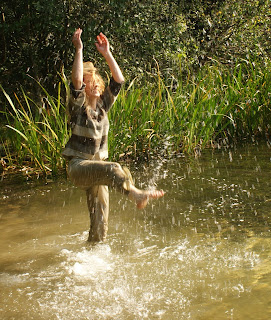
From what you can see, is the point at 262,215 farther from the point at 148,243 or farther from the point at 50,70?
the point at 50,70

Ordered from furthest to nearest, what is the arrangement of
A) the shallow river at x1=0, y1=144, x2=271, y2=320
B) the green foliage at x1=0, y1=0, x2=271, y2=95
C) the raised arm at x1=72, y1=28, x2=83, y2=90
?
1. the green foliage at x1=0, y1=0, x2=271, y2=95
2. the raised arm at x1=72, y1=28, x2=83, y2=90
3. the shallow river at x1=0, y1=144, x2=271, y2=320

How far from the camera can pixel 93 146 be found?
399 cm

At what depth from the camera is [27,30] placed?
364 inches

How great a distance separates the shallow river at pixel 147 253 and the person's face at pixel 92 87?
134 cm

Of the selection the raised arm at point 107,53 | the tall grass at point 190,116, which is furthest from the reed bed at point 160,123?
the raised arm at point 107,53

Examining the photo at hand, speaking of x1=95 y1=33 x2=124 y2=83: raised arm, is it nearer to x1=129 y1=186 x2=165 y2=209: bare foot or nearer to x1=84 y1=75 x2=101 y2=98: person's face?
x1=84 y1=75 x2=101 y2=98: person's face

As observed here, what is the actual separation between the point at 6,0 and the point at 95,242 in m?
6.51

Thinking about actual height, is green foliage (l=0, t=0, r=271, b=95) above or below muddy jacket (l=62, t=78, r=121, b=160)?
above

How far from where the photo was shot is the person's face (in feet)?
13.4

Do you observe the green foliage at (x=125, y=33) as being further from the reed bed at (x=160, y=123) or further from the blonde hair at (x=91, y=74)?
the blonde hair at (x=91, y=74)

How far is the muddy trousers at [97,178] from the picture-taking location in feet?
12.1

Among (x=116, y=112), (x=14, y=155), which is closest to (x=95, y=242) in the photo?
(x=116, y=112)

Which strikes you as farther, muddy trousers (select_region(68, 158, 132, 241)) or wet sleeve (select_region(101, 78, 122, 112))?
wet sleeve (select_region(101, 78, 122, 112))

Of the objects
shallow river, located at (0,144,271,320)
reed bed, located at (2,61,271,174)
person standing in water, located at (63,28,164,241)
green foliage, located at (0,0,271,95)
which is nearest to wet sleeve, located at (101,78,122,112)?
person standing in water, located at (63,28,164,241)
